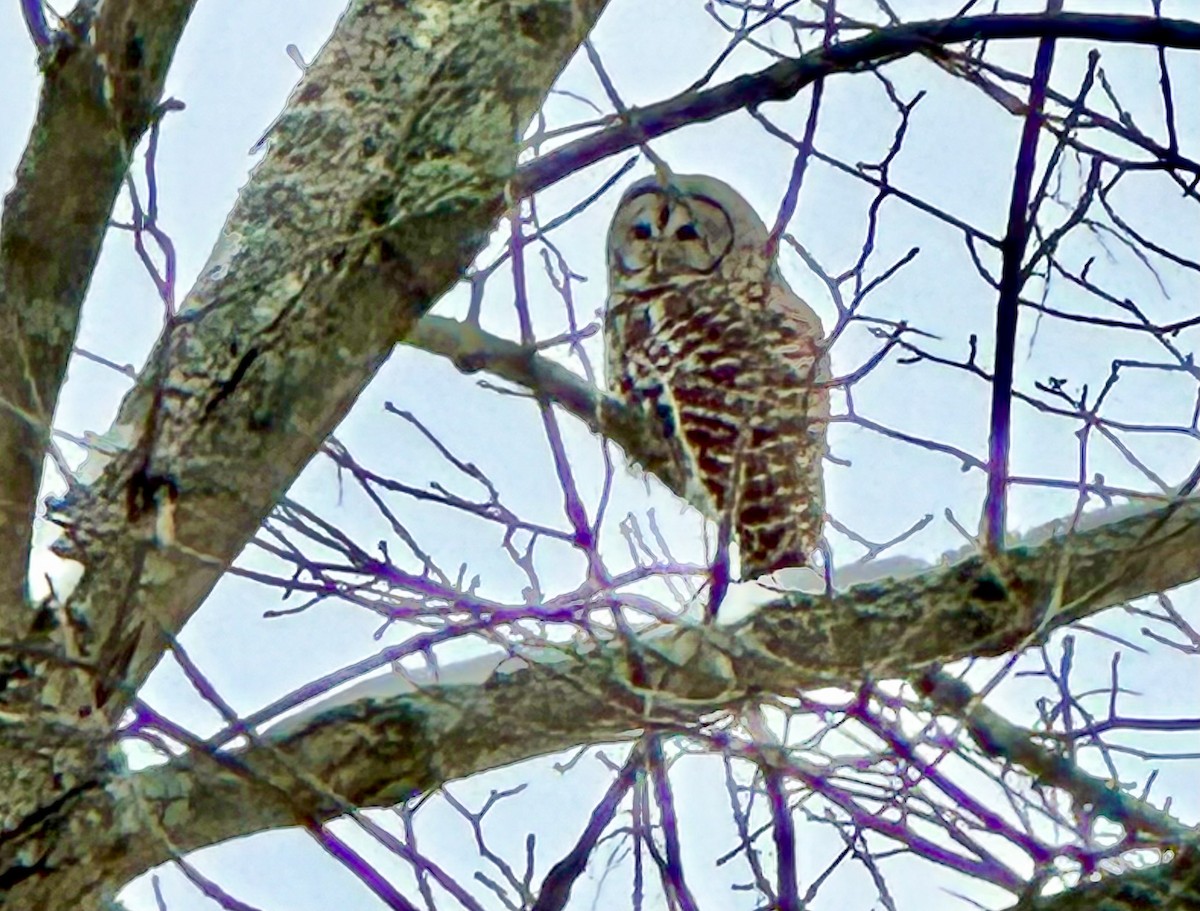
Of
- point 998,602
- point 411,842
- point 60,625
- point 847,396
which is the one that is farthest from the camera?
point 847,396

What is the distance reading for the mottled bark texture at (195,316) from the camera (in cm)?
231

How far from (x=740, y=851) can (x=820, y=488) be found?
1.64 metres

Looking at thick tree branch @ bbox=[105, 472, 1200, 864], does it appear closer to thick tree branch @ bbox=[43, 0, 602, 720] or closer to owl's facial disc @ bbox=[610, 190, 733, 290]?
thick tree branch @ bbox=[43, 0, 602, 720]

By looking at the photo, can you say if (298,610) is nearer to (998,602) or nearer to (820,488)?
(998,602)

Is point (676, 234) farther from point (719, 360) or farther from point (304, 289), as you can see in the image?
point (304, 289)

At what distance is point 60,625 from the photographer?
2365mm

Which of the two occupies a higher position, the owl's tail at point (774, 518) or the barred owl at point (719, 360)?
the barred owl at point (719, 360)

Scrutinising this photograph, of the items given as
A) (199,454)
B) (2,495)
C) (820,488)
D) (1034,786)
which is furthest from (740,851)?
(820,488)

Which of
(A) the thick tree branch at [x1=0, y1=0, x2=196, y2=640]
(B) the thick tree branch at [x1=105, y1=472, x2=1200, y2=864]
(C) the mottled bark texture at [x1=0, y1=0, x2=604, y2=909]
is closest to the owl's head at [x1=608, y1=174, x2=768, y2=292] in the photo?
(C) the mottled bark texture at [x1=0, y1=0, x2=604, y2=909]

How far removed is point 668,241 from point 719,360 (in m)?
0.77

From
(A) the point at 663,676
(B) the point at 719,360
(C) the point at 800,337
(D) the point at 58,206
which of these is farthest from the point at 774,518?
(D) the point at 58,206

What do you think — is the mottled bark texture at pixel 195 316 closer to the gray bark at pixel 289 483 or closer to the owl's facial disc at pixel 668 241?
the gray bark at pixel 289 483

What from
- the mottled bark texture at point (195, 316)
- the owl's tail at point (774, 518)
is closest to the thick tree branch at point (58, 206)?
the mottled bark texture at point (195, 316)

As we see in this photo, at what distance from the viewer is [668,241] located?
494cm
